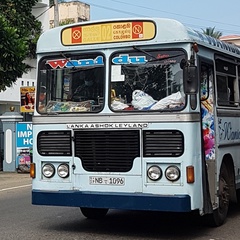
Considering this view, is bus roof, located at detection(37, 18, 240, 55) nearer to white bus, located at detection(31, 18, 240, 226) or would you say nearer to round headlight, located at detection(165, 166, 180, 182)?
white bus, located at detection(31, 18, 240, 226)

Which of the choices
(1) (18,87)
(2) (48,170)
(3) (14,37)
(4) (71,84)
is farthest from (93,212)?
(1) (18,87)

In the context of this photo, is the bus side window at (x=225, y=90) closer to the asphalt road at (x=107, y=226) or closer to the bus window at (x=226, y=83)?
the bus window at (x=226, y=83)

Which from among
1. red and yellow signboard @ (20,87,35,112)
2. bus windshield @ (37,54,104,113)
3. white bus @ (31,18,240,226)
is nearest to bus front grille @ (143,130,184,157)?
white bus @ (31,18,240,226)

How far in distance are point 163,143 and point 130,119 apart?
0.57 metres

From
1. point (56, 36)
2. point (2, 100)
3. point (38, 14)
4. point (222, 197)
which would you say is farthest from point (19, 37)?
Result: point (38, 14)

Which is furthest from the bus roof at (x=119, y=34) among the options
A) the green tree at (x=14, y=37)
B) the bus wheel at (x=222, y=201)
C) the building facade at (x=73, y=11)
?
the building facade at (x=73, y=11)

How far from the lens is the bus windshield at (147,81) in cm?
782

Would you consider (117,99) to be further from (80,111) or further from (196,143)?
(196,143)

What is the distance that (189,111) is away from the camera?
770cm

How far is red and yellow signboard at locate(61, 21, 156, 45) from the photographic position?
8062 millimetres

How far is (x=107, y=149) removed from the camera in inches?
313

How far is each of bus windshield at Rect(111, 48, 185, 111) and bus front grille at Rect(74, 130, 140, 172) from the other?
0.40m

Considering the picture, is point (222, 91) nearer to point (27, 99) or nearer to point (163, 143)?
point (163, 143)

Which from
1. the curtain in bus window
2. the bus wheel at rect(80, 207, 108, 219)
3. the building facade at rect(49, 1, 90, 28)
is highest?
the building facade at rect(49, 1, 90, 28)
